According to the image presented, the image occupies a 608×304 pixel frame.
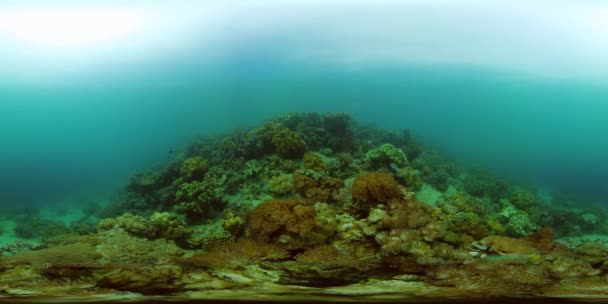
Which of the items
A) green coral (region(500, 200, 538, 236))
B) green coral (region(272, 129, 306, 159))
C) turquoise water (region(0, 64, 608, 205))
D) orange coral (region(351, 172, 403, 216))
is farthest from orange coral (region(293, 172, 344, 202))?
green coral (region(500, 200, 538, 236))

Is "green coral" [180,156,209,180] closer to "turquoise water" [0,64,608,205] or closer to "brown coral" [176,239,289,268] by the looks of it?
"turquoise water" [0,64,608,205]

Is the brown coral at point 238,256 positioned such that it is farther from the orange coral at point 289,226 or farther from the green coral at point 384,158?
the green coral at point 384,158

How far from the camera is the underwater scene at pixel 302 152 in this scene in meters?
4.84

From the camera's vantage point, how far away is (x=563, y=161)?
684 cm

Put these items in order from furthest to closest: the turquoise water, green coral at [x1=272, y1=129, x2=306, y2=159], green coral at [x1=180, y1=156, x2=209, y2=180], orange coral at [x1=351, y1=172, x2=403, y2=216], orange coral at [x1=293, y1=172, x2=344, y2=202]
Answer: the turquoise water < green coral at [x1=272, y1=129, x2=306, y2=159] < green coral at [x1=180, y1=156, x2=209, y2=180] < orange coral at [x1=293, y1=172, x2=344, y2=202] < orange coral at [x1=351, y1=172, x2=403, y2=216]

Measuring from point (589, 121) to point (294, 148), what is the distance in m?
5.18

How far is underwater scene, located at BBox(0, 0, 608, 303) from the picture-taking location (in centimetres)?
484

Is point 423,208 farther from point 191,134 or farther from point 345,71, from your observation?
point 191,134

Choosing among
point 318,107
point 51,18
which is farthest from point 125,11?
point 318,107

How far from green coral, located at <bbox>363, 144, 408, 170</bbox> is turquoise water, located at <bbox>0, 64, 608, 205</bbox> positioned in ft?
1.97

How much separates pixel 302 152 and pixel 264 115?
0.80 m

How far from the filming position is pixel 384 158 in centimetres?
569

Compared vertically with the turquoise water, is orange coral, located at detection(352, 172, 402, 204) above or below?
below

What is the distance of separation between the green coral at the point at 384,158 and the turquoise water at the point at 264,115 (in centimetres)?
60
